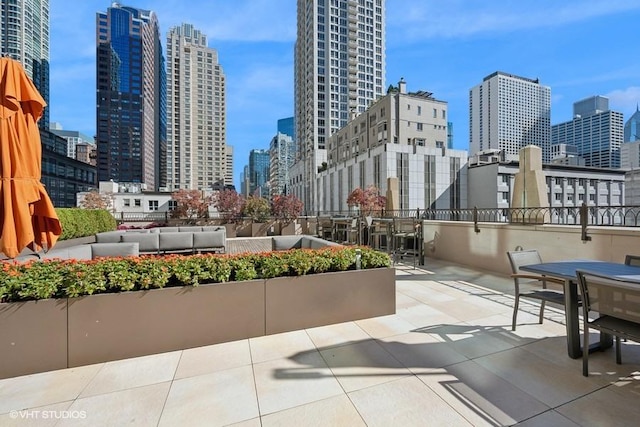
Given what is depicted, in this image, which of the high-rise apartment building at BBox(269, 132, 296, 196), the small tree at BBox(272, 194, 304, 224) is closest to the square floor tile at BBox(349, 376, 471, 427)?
the small tree at BBox(272, 194, 304, 224)

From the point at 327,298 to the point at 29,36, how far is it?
335 ft

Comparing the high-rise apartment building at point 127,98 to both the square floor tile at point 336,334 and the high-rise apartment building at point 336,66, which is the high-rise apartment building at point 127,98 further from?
the square floor tile at point 336,334

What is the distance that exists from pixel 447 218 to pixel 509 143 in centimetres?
12138

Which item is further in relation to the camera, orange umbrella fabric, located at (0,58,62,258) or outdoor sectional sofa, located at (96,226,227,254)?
outdoor sectional sofa, located at (96,226,227,254)

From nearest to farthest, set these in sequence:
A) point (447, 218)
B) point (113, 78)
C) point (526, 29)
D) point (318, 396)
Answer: point (318, 396)
point (447, 218)
point (526, 29)
point (113, 78)

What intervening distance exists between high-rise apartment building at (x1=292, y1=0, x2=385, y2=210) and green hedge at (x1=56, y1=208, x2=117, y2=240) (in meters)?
51.6

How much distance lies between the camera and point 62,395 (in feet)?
7.84

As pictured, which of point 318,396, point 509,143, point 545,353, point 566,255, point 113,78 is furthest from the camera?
point 509,143

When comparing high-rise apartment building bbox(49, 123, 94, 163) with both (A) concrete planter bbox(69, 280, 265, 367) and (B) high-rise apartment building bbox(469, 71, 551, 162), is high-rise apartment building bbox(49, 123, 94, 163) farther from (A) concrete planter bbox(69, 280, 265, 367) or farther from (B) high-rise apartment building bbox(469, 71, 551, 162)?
(B) high-rise apartment building bbox(469, 71, 551, 162)

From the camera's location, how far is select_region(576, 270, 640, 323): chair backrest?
2242 mm

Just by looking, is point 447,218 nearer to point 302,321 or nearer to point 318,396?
point 302,321

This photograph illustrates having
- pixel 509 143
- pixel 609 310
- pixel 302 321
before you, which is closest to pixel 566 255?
pixel 609 310

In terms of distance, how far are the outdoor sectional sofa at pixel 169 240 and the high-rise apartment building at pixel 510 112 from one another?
110 metres

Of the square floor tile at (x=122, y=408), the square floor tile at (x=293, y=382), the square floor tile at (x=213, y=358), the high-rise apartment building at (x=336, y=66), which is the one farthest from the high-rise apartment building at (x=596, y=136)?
the square floor tile at (x=122, y=408)
